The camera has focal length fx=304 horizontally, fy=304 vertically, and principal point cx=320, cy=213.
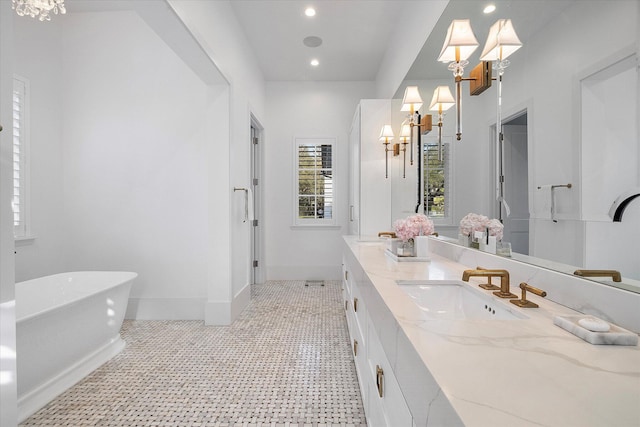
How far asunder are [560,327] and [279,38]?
377cm

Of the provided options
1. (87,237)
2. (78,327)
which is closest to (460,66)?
(78,327)

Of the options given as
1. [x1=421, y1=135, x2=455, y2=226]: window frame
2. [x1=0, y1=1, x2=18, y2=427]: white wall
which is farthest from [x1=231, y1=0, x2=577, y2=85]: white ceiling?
[x1=0, y1=1, x2=18, y2=427]: white wall

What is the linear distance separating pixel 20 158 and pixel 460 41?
143 inches

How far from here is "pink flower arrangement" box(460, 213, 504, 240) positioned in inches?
54.7

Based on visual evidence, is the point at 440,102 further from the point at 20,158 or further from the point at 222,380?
the point at 20,158

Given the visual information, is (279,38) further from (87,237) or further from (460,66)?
(87,237)

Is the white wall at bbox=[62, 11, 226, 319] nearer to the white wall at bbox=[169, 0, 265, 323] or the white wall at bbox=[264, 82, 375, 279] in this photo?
the white wall at bbox=[169, 0, 265, 323]

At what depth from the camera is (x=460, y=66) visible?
5.13ft

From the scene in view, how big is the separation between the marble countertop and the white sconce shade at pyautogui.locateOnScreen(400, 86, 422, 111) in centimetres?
180

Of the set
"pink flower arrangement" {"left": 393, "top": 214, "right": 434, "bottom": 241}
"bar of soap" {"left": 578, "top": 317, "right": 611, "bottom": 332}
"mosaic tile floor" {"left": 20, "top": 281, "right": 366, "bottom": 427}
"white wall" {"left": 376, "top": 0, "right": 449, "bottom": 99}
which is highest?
"white wall" {"left": 376, "top": 0, "right": 449, "bottom": 99}

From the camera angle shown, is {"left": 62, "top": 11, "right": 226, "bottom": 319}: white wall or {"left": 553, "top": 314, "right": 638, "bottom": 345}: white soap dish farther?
{"left": 62, "top": 11, "right": 226, "bottom": 319}: white wall

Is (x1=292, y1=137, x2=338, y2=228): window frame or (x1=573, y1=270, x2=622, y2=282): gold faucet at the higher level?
(x1=292, y1=137, x2=338, y2=228): window frame

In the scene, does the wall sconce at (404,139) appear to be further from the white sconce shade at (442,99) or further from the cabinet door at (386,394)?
the cabinet door at (386,394)

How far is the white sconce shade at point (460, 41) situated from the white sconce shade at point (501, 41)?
0.42 feet
